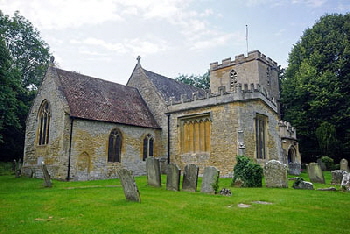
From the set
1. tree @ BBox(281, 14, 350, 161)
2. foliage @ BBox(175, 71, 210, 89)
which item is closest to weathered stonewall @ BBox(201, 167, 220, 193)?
tree @ BBox(281, 14, 350, 161)

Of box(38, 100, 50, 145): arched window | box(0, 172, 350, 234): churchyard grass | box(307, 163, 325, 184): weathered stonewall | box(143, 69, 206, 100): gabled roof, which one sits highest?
box(143, 69, 206, 100): gabled roof

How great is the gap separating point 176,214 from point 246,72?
25020 millimetres

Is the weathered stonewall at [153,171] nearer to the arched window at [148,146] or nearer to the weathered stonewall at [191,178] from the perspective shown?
the weathered stonewall at [191,178]

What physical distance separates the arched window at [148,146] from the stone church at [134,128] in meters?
0.08

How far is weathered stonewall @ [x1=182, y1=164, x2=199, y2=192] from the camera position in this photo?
37.2ft

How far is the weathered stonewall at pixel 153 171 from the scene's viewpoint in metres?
12.7

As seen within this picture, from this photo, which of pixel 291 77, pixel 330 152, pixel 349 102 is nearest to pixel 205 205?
pixel 330 152

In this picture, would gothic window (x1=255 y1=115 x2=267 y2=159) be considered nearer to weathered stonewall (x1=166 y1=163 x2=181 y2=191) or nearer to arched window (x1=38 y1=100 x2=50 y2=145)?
weathered stonewall (x1=166 y1=163 x2=181 y2=191)

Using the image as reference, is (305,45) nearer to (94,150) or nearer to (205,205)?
(94,150)

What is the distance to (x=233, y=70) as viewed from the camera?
100 ft

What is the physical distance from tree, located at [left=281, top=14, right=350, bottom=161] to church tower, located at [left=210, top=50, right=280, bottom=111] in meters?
3.11

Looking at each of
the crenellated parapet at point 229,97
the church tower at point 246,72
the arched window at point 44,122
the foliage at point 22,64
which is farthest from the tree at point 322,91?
the foliage at point 22,64

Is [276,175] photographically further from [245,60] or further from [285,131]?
[245,60]

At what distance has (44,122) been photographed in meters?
19.3
